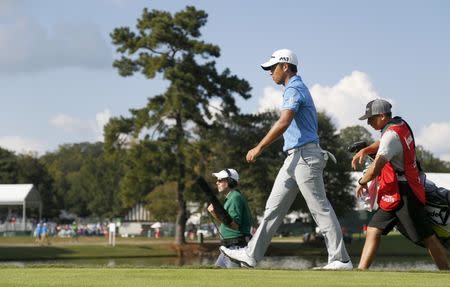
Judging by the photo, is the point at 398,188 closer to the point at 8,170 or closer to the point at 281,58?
the point at 281,58

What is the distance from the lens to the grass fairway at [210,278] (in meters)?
7.72

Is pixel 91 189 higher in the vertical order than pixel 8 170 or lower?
lower

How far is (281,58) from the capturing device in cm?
1011

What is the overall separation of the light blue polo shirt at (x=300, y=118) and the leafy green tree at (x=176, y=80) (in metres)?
48.0

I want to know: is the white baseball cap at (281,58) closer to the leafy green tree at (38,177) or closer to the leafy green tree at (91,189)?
the leafy green tree at (38,177)

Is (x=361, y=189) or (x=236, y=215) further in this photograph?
(x=236, y=215)

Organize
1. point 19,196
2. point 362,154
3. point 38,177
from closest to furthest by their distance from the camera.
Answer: point 362,154 < point 19,196 < point 38,177

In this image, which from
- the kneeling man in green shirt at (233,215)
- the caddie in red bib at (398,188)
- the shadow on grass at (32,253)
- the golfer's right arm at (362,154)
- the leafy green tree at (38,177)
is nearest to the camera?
the caddie in red bib at (398,188)

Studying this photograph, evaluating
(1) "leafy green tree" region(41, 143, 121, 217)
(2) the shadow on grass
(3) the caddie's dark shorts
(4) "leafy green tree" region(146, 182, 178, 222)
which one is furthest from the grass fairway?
(1) "leafy green tree" region(41, 143, 121, 217)

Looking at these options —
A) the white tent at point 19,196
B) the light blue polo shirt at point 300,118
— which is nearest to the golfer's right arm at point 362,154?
the light blue polo shirt at point 300,118

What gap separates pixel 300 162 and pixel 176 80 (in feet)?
161

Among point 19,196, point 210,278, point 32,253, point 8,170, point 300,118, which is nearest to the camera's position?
point 210,278

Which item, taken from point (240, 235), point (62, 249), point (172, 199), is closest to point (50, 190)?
point (172, 199)

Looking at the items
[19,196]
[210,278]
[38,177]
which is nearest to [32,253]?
[19,196]
